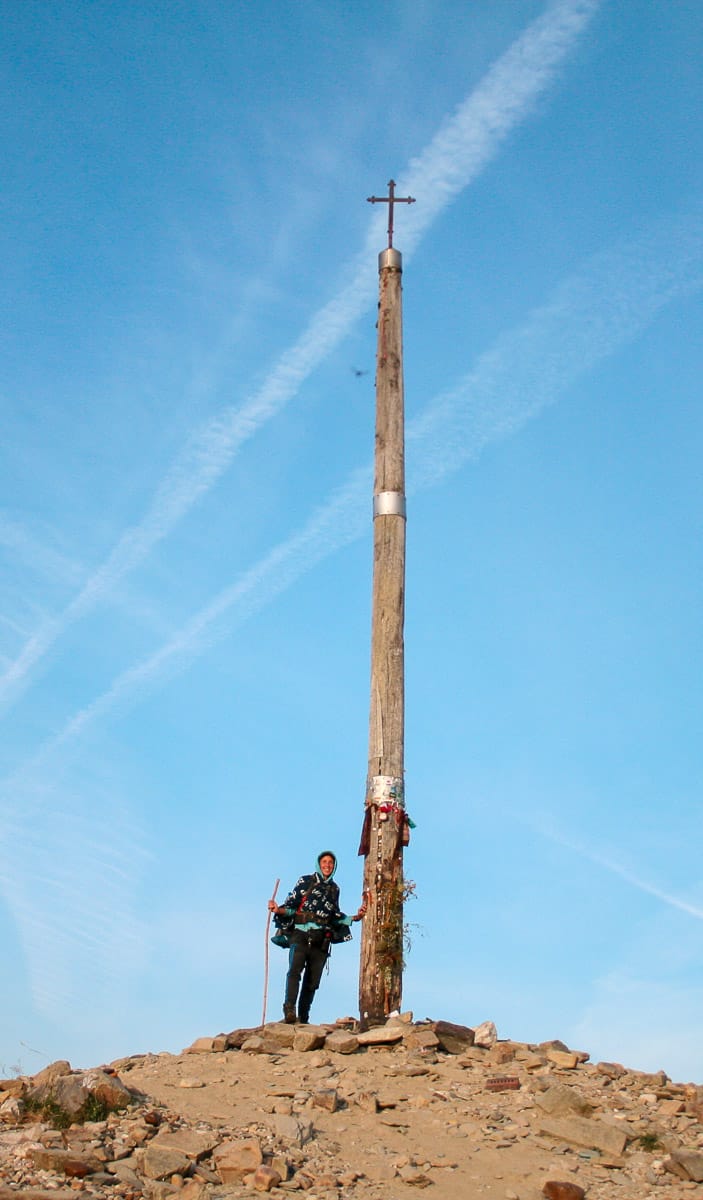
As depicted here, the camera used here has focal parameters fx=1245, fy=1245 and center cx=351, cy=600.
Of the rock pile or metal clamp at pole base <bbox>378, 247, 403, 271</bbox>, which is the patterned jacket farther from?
metal clamp at pole base <bbox>378, 247, 403, 271</bbox>

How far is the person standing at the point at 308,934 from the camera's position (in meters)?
13.7

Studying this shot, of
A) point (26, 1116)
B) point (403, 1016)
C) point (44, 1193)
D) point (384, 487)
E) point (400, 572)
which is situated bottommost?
point (44, 1193)

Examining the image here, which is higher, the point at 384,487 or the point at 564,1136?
the point at 384,487

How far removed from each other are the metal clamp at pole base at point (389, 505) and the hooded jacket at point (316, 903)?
13.7 feet

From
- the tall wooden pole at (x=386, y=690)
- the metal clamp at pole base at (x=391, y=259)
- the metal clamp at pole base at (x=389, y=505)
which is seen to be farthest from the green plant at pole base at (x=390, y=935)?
the metal clamp at pole base at (x=391, y=259)

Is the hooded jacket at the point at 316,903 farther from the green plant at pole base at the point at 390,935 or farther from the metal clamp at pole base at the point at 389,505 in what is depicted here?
the metal clamp at pole base at the point at 389,505

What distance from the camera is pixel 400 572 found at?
15.1 metres

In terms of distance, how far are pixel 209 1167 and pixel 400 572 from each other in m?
7.65

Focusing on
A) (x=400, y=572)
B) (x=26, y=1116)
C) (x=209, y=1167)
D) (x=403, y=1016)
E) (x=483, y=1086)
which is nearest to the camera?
(x=209, y=1167)

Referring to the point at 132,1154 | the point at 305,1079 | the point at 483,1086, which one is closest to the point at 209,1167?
the point at 132,1154

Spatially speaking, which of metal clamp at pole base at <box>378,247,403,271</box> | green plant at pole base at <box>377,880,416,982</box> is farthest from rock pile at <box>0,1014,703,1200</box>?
metal clamp at pole base at <box>378,247,403,271</box>

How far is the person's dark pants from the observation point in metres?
13.7

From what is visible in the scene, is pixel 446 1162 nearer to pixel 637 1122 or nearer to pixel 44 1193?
pixel 637 1122

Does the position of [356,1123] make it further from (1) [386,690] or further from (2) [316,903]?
(1) [386,690]
